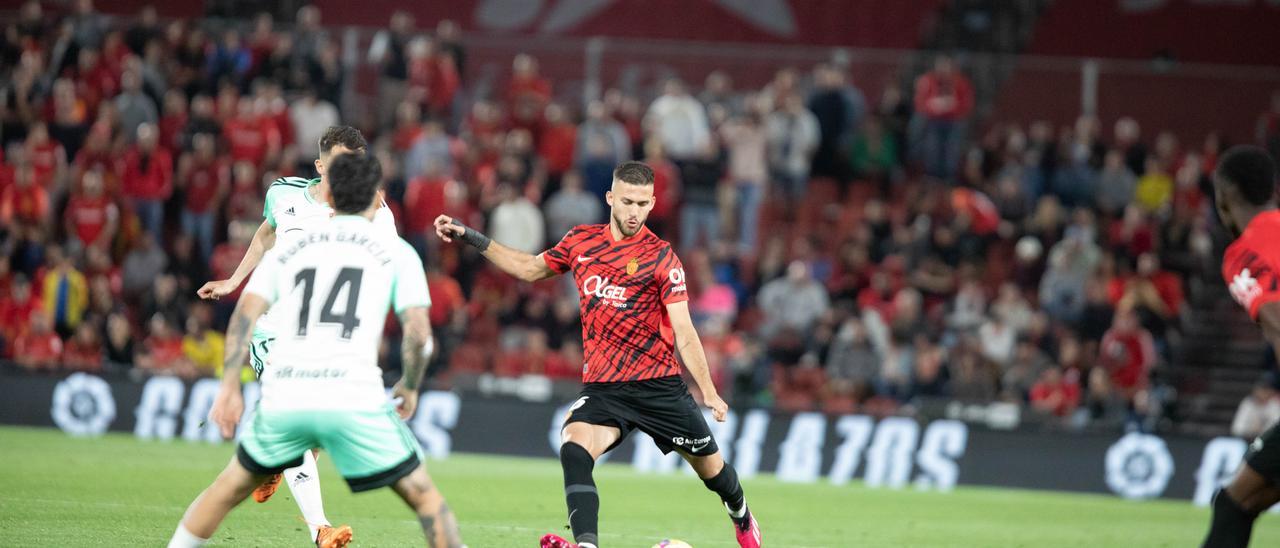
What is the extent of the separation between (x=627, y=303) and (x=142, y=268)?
49.3 feet

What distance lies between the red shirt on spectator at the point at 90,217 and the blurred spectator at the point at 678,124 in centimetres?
773

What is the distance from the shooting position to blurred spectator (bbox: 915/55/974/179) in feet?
→ 80.4

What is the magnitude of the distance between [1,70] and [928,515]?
1523 cm

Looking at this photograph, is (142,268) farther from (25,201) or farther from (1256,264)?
(1256,264)

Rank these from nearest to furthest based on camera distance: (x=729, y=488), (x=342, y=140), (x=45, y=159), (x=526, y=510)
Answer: (x=342, y=140), (x=729, y=488), (x=526, y=510), (x=45, y=159)

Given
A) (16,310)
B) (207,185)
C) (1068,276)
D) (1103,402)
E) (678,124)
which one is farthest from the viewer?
(678,124)

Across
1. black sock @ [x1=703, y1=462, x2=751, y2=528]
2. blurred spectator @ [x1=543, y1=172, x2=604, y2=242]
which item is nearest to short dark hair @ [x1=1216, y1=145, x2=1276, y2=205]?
black sock @ [x1=703, y1=462, x2=751, y2=528]

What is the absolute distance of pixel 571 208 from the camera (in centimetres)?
2306

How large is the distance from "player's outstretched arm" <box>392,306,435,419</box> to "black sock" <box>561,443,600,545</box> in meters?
1.68

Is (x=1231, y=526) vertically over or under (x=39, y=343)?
over

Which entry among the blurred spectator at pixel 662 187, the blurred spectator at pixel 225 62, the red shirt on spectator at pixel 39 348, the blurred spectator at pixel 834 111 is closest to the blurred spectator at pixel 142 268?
the red shirt on spectator at pixel 39 348

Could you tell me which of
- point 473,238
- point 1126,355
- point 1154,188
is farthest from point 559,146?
point 473,238

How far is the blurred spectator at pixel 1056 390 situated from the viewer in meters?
20.9

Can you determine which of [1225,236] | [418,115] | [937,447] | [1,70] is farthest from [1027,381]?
[1,70]
